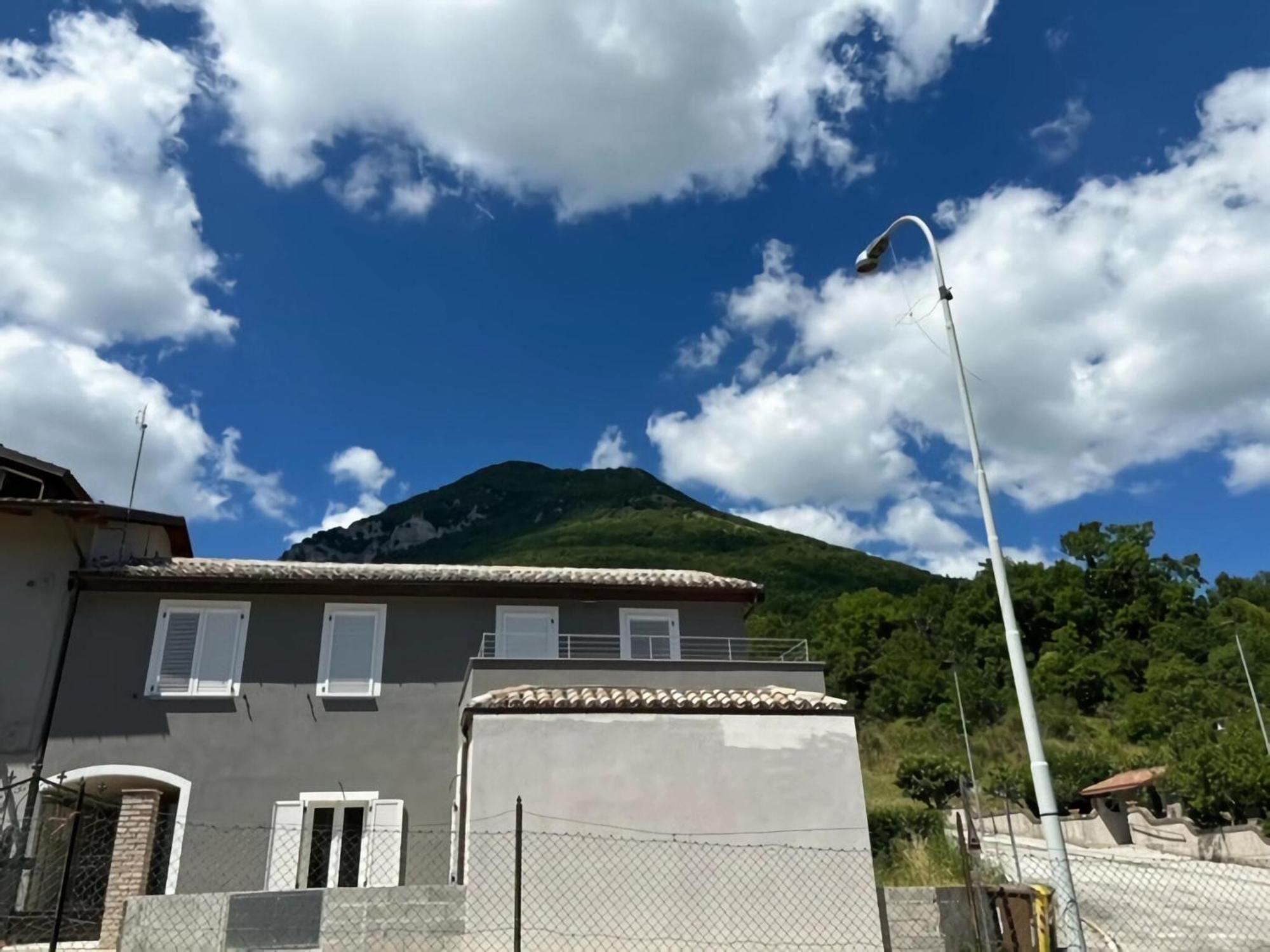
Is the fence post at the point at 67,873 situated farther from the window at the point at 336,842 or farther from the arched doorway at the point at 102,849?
the window at the point at 336,842

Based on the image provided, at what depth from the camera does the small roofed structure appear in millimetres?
32344

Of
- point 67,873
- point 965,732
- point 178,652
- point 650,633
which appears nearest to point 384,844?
point 178,652

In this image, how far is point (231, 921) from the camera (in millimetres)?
9836

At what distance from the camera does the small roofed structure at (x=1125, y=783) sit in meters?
32.3

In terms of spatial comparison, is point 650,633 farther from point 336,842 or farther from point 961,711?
point 961,711

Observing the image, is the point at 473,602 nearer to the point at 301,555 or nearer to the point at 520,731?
the point at 520,731

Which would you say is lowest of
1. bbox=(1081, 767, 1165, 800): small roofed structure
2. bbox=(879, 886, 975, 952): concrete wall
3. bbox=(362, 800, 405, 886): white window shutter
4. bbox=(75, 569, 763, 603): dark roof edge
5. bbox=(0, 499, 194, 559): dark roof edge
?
bbox=(879, 886, 975, 952): concrete wall

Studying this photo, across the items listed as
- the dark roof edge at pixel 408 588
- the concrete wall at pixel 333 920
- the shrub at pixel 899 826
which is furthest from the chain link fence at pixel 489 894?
the dark roof edge at pixel 408 588

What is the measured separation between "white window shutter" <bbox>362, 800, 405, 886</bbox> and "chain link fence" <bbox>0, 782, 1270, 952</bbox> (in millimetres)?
34

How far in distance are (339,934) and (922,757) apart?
2954 cm

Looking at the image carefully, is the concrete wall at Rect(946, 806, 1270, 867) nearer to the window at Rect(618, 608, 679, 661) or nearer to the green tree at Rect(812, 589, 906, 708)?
the window at Rect(618, 608, 679, 661)

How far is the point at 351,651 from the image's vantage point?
57.8 ft

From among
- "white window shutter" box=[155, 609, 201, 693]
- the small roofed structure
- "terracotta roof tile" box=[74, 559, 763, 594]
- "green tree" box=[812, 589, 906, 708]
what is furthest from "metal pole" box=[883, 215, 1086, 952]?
"green tree" box=[812, 589, 906, 708]

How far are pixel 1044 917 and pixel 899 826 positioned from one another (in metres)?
12.3
